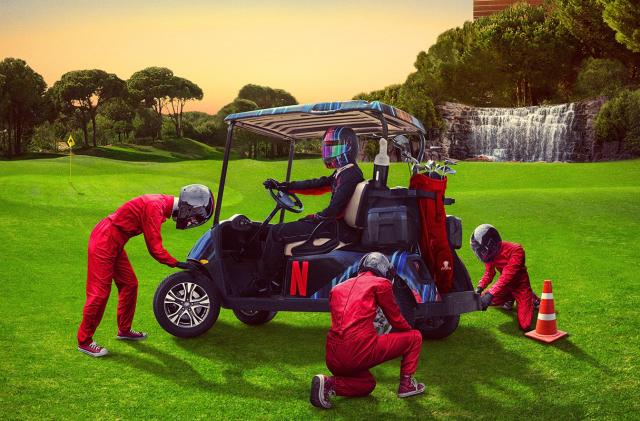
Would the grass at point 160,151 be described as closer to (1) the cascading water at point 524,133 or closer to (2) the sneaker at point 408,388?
(1) the cascading water at point 524,133

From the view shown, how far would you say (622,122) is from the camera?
41.9 meters

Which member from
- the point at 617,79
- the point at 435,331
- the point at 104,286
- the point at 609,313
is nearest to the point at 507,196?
the point at 609,313

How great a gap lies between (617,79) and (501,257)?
51197 mm

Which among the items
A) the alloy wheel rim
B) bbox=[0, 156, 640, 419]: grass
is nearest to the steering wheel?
the alloy wheel rim

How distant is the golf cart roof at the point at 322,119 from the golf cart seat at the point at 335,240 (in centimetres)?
68

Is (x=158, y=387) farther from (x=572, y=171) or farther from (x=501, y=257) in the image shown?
(x=572, y=171)

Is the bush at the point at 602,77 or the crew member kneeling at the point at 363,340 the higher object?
the bush at the point at 602,77

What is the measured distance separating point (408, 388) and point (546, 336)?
2357 mm

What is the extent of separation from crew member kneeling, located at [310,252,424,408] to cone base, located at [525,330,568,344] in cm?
220

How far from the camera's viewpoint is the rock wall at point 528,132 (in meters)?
45.8

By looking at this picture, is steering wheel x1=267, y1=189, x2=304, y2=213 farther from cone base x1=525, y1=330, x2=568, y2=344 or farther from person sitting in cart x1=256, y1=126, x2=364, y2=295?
cone base x1=525, y1=330, x2=568, y2=344

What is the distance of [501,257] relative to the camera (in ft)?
26.1

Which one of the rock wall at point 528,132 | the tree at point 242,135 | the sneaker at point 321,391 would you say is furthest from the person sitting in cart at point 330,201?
the tree at point 242,135

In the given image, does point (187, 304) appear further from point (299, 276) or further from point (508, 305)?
point (508, 305)
